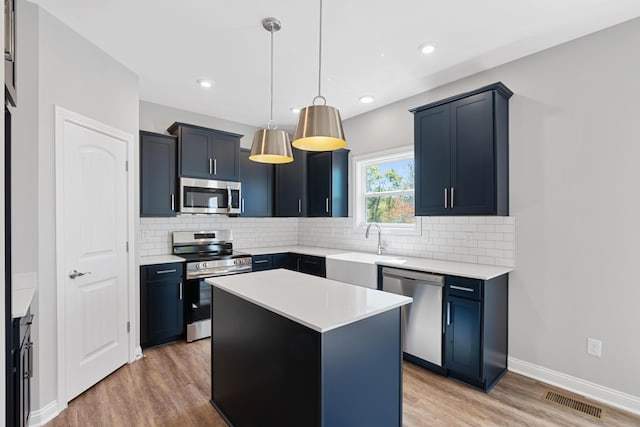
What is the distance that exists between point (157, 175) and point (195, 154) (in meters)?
0.51

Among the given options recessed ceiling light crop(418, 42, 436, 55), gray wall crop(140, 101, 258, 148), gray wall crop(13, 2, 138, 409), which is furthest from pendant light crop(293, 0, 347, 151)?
gray wall crop(140, 101, 258, 148)

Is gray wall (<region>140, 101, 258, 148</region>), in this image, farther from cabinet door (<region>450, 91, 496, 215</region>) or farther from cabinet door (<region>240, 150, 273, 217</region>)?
cabinet door (<region>450, 91, 496, 215</region>)

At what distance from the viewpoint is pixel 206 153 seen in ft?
13.4

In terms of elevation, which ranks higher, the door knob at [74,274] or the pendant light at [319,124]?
the pendant light at [319,124]

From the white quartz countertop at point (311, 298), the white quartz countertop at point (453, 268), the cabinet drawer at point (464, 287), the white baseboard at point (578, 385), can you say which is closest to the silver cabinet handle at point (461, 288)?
the cabinet drawer at point (464, 287)

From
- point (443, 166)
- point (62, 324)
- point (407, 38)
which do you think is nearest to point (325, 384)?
point (62, 324)

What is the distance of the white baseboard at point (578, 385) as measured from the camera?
7.82ft

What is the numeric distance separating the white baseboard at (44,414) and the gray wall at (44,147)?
3 centimetres

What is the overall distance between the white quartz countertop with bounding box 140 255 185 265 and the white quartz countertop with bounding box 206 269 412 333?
1.44 metres

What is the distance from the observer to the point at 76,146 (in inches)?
102

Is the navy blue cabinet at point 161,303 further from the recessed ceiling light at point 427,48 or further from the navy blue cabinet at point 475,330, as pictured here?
the recessed ceiling light at point 427,48

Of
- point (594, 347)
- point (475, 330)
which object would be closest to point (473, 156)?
point (475, 330)

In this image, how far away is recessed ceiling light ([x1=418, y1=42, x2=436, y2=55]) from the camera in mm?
2727

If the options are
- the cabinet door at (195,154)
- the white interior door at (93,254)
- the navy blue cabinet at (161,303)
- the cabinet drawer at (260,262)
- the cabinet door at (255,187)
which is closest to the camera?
the white interior door at (93,254)
